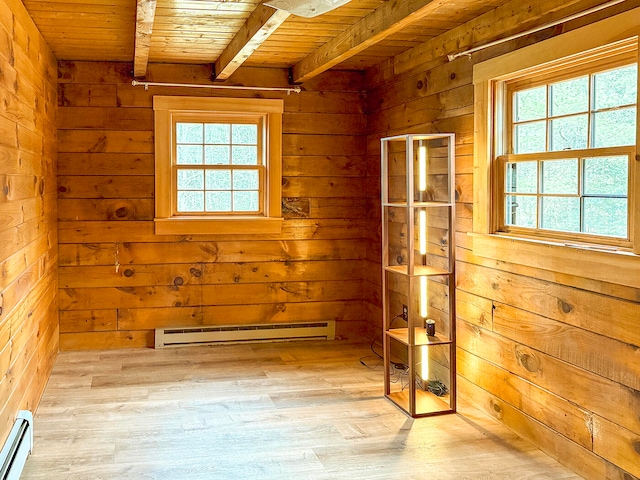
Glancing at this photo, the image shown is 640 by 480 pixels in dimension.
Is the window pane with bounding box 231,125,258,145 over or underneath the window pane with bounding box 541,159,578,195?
over

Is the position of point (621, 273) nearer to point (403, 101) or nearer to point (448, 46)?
point (448, 46)

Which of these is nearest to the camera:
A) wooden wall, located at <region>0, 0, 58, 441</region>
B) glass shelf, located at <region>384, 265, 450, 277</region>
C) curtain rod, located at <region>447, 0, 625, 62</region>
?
curtain rod, located at <region>447, 0, 625, 62</region>

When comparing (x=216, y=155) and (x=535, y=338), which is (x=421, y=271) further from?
(x=216, y=155)

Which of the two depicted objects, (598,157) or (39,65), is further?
(39,65)

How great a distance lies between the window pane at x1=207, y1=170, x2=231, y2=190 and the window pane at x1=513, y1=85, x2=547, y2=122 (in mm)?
2752

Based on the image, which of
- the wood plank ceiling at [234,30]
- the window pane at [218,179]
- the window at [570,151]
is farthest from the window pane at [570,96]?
the window pane at [218,179]

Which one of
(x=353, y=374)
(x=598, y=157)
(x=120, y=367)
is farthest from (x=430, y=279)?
(x=120, y=367)

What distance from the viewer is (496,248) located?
13.0ft

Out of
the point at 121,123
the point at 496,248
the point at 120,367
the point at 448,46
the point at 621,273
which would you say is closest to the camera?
the point at 621,273

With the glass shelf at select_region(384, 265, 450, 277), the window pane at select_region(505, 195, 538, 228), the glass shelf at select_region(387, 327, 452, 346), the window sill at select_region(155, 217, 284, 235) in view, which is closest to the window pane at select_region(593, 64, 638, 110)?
the window pane at select_region(505, 195, 538, 228)

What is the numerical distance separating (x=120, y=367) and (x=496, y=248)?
9.65 feet

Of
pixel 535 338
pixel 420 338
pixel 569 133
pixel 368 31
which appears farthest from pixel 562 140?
pixel 420 338

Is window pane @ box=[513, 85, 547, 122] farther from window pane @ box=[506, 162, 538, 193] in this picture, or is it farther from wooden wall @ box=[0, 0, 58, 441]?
wooden wall @ box=[0, 0, 58, 441]

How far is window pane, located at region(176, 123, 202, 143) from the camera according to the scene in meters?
5.84
